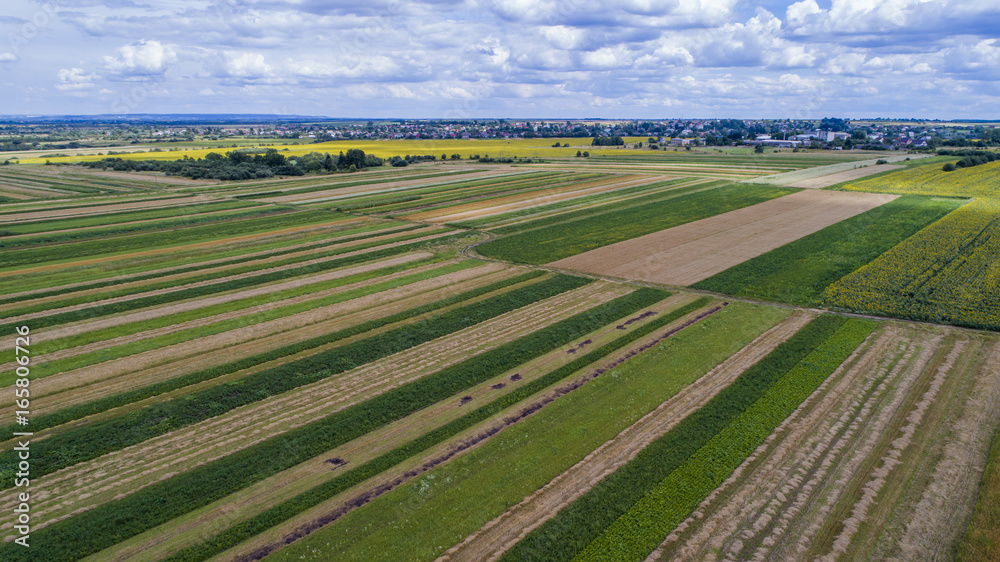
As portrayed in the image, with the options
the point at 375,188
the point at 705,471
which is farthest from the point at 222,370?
the point at 375,188

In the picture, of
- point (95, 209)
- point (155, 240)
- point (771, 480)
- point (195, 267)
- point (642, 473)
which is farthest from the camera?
point (95, 209)

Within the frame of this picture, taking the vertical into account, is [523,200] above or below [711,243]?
above

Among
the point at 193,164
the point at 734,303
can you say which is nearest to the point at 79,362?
the point at 734,303

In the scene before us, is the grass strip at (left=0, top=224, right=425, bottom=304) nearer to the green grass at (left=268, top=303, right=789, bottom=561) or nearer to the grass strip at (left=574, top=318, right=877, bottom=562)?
the green grass at (left=268, top=303, right=789, bottom=561)

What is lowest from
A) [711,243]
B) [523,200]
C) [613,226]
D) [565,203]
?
[711,243]

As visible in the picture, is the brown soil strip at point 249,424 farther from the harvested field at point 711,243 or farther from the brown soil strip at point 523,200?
the brown soil strip at point 523,200

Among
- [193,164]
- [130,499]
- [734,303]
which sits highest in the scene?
[193,164]

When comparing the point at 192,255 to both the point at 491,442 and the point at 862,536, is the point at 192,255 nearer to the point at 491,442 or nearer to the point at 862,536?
the point at 491,442

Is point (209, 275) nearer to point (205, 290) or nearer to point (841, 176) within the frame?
point (205, 290)
